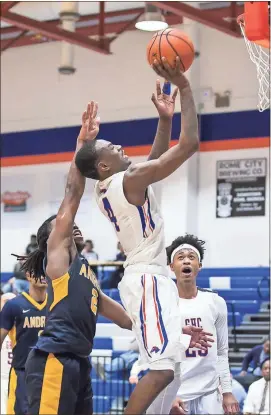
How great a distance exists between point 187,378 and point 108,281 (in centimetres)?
1060

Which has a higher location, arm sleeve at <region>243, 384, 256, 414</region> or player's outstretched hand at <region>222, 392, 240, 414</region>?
player's outstretched hand at <region>222, 392, 240, 414</region>

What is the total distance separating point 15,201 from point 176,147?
17.5 m

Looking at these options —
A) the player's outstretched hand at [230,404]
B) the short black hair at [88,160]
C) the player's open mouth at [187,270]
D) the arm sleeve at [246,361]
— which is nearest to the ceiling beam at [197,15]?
the arm sleeve at [246,361]

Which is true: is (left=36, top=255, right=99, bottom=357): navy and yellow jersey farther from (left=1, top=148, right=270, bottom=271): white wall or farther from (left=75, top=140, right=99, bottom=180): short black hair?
(left=1, top=148, right=270, bottom=271): white wall

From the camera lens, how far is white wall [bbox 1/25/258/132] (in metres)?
20.1

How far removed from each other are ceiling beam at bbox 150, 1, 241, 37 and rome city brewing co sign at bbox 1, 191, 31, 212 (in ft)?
22.8

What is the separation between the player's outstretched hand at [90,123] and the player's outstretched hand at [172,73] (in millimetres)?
724

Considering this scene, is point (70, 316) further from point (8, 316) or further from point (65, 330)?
point (8, 316)

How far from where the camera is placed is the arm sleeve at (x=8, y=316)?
7.80 meters

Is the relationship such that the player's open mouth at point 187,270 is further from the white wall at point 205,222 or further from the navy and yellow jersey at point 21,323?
the white wall at point 205,222

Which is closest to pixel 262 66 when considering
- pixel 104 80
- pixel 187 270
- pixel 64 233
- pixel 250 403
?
pixel 187 270

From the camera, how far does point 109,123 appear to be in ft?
70.3

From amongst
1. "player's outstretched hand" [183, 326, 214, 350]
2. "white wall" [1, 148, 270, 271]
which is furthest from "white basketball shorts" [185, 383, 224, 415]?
"white wall" [1, 148, 270, 271]

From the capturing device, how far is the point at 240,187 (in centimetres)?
1978
